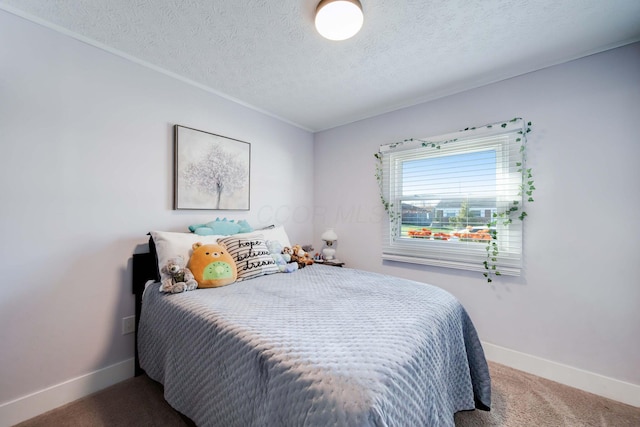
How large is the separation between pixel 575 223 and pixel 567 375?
1.10 meters

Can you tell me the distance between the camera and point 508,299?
2.13 meters

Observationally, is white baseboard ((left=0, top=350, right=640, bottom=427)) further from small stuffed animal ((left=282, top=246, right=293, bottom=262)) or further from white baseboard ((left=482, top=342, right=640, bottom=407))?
small stuffed animal ((left=282, top=246, right=293, bottom=262))

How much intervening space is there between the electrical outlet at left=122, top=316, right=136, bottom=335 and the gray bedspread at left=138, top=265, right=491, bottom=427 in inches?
7.2

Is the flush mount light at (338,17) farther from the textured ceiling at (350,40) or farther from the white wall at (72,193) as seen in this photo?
the white wall at (72,193)

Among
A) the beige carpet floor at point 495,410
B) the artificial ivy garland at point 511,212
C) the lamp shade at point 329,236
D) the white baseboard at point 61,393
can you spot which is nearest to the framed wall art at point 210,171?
the lamp shade at point 329,236

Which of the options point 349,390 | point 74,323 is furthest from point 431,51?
point 74,323

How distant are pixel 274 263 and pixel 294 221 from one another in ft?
3.93

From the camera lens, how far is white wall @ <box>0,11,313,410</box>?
152cm

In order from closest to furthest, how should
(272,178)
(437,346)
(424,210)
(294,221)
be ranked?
(437,346) → (424,210) → (272,178) → (294,221)

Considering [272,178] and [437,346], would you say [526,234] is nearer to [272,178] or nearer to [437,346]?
[437,346]

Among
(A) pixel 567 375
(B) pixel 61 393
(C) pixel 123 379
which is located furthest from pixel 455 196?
(B) pixel 61 393

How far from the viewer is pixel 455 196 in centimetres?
241

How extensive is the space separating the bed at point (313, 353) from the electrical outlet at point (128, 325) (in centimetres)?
10

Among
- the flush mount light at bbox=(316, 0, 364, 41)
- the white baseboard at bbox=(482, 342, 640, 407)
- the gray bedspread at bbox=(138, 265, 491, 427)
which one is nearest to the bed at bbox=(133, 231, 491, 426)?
the gray bedspread at bbox=(138, 265, 491, 427)
